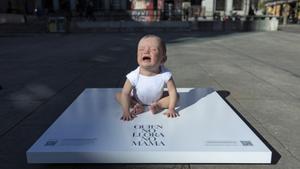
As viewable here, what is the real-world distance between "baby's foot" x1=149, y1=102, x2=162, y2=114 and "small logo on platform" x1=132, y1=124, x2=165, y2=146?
0.47m

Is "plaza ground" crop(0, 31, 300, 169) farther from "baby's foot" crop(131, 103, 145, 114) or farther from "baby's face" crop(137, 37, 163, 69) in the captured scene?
"baby's face" crop(137, 37, 163, 69)

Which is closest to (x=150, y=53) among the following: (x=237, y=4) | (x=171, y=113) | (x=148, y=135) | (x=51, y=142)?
(x=171, y=113)

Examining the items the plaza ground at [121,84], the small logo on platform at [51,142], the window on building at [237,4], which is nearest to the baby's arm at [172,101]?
the plaza ground at [121,84]

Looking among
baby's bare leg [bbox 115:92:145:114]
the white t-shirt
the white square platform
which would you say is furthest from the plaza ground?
the white t-shirt

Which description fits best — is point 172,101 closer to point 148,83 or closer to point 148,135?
point 148,83

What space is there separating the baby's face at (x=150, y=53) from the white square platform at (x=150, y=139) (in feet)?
1.99

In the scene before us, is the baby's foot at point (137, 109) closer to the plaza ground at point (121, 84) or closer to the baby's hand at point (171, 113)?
the baby's hand at point (171, 113)

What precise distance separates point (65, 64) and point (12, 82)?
8.55ft

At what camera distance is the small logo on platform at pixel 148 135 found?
3.28 meters

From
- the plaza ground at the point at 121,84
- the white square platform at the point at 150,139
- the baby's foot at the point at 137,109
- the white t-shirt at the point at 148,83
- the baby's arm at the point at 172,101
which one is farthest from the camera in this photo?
the white t-shirt at the point at 148,83

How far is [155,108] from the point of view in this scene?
4227mm

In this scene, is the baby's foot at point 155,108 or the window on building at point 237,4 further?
the window on building at point 237,4

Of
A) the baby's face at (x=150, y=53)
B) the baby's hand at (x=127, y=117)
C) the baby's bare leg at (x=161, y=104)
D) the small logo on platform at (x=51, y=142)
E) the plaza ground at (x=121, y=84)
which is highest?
the baby's face at (x=150, y=53)

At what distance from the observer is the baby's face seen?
4.07 m
